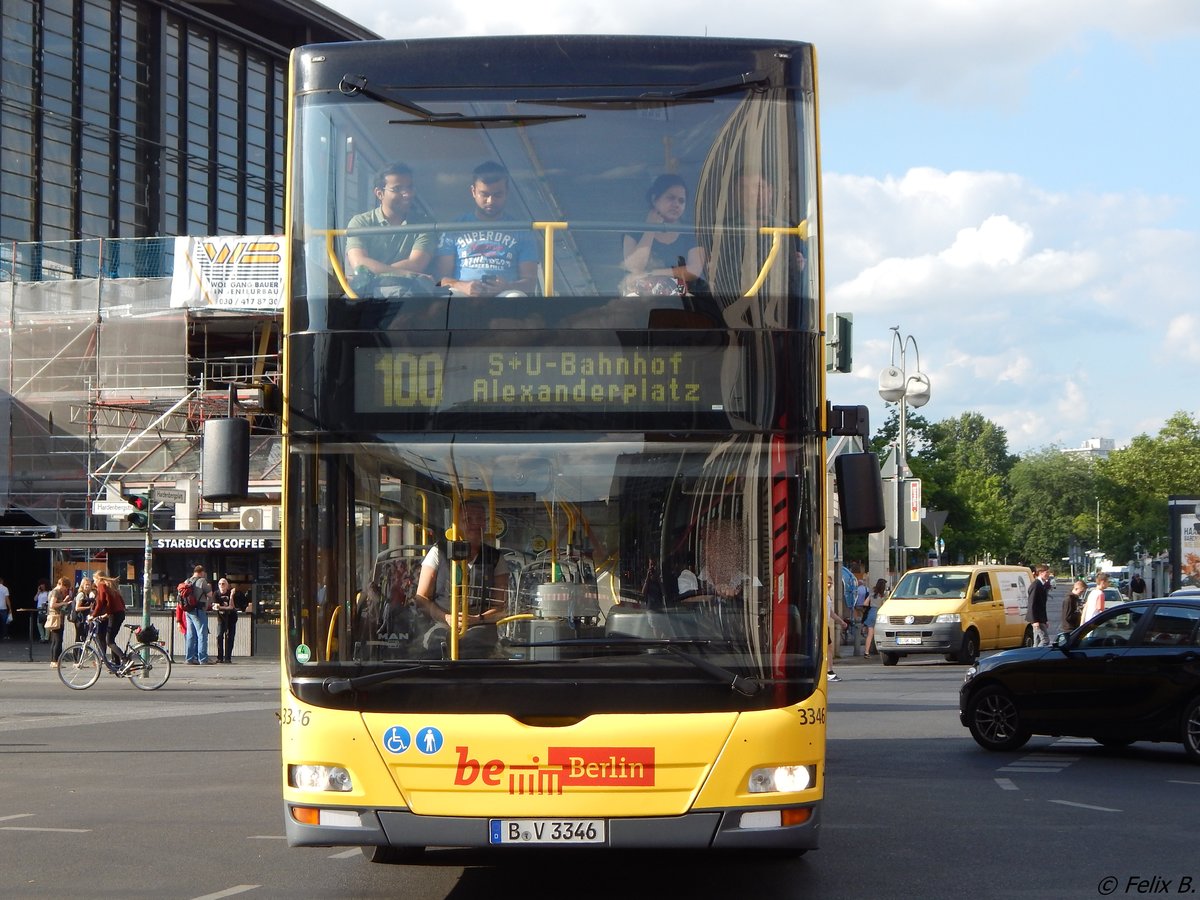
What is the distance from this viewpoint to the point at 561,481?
725cm

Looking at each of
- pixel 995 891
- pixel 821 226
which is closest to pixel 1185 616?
pixel 995 891

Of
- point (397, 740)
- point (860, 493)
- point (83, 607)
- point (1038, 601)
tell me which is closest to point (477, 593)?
point (397, 740)

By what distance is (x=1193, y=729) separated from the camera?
13.8m

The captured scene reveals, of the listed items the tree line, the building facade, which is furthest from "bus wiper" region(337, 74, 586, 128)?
the tree line

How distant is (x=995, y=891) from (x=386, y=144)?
15.5 feet

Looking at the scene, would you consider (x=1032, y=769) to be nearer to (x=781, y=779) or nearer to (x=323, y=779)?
(x=781, y=779)

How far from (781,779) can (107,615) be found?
19.9m

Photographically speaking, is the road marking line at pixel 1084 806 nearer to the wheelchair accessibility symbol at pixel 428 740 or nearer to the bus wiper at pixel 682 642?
the bus wiper at pixel 682 642

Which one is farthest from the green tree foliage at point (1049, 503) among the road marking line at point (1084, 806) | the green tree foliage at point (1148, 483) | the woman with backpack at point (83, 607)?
the road marking line at point (1084, 806)

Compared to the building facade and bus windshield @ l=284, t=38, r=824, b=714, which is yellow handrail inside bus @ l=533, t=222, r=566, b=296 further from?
the building facade

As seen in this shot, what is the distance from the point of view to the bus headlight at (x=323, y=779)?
721 cm

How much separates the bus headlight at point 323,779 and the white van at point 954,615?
24.2 m

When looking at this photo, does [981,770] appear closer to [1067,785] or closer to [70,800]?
[1067,785]

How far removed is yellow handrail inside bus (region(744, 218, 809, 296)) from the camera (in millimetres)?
7486
